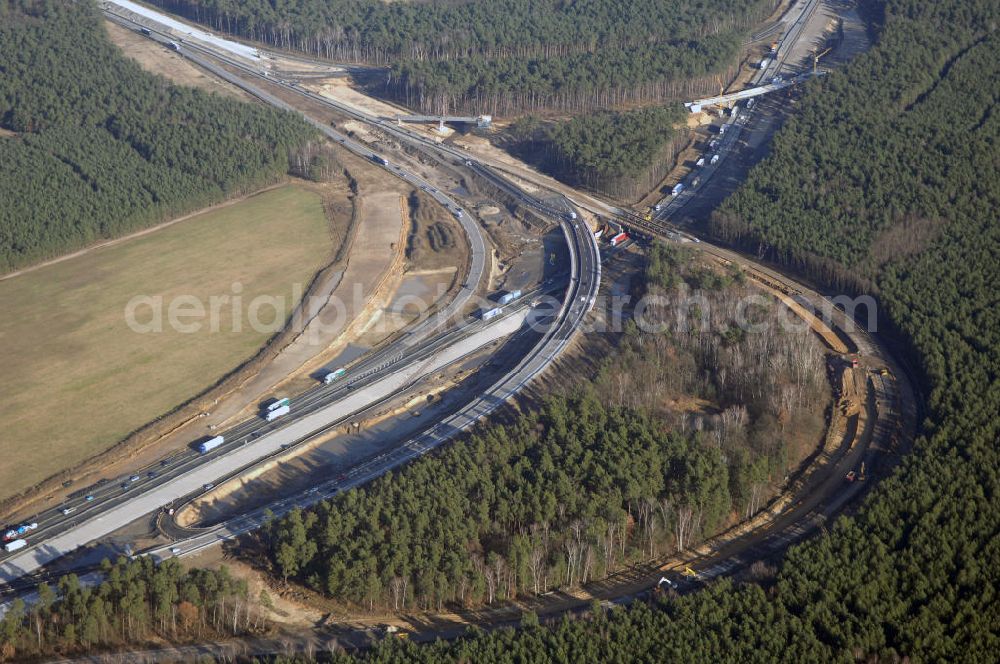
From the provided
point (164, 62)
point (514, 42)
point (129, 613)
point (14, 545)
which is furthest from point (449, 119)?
point (129, 613)

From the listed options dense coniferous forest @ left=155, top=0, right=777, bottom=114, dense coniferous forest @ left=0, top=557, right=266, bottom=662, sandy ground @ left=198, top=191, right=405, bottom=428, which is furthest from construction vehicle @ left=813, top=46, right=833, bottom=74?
dense coniferous forest @ left=0, top=557, right=266, bottom=662

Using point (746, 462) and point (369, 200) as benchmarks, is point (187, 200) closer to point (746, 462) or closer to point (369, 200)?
point (369, 200)

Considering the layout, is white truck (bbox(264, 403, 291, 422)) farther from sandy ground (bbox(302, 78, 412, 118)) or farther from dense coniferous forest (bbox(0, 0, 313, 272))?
sandy ground (bbox(302, 78, 412, 118))

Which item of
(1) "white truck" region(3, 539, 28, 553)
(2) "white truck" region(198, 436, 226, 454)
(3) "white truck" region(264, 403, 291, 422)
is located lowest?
(1) "white truck" region(3, 539, 28, 553)

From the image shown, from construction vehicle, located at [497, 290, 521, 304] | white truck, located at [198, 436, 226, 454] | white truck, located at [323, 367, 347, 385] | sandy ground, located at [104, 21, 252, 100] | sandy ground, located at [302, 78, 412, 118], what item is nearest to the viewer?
white truck, located at [198, 436, 226, 454]

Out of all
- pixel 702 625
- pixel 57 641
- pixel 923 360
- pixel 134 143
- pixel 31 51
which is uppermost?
pixel 31 51

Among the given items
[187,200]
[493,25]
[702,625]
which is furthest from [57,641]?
[493,25]
